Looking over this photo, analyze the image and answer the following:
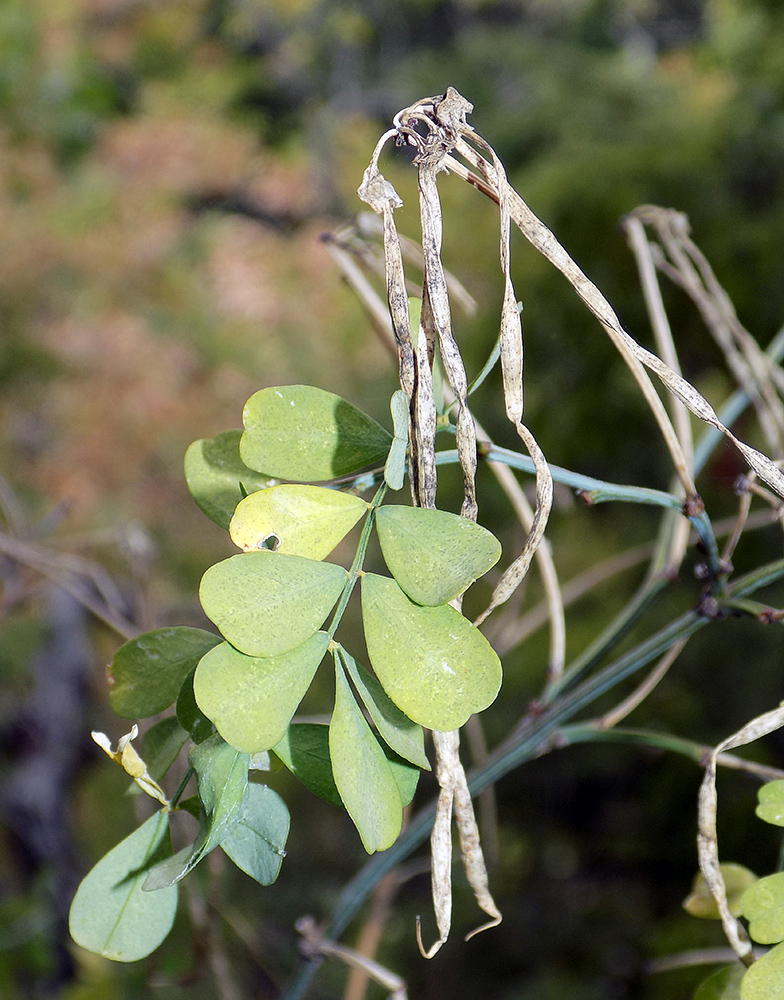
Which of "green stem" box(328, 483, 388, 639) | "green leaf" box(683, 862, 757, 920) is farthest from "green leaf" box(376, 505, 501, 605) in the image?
"green leaf" box(683, 862, 757, 920)

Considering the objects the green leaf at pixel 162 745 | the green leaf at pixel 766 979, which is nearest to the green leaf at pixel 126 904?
the green leaf at pixel 162 745

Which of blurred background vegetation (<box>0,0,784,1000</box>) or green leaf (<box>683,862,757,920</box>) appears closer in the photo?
green leaf (<box>683,862,757,920</box>)

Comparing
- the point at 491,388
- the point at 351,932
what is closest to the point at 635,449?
the point at 491,388

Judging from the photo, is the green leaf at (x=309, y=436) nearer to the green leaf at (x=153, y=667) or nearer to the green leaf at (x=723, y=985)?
the green leaf at (x=153, y=667)

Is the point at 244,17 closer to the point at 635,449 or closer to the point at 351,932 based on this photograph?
the point at 635,449

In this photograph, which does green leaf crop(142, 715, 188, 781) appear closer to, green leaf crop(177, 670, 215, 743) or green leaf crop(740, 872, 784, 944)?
green leaf crop(177, 670, 215, 743)

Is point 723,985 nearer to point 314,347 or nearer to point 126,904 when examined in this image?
point 126,904

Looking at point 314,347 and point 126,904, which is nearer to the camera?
point 126,904

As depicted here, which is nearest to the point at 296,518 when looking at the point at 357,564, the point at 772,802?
the point at 357,564
